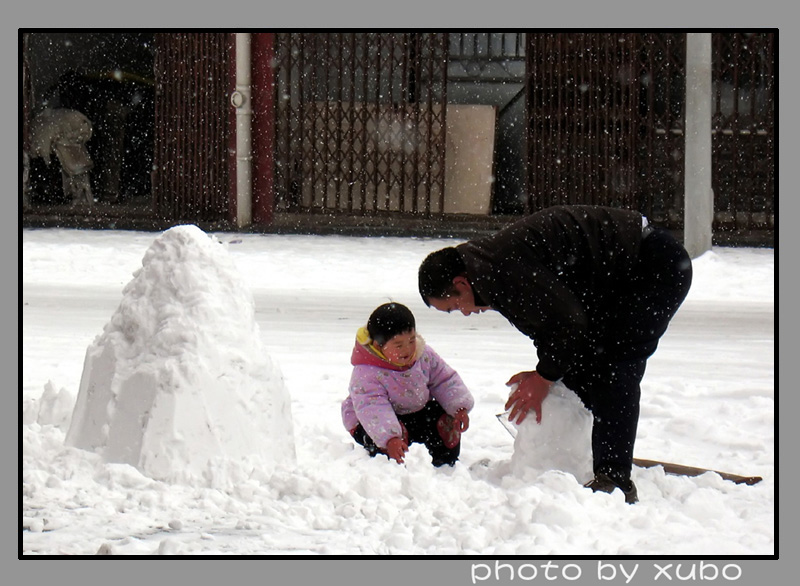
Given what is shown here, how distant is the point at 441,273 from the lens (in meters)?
3.97

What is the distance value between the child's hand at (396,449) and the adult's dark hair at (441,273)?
0.78 m

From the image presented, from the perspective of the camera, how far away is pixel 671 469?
4.68 meters

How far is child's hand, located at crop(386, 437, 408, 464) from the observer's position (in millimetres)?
4500

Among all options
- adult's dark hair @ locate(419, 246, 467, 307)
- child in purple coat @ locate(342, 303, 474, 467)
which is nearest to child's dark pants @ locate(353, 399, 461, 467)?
child in purple coat @ locate(342, 303, 474, 467)

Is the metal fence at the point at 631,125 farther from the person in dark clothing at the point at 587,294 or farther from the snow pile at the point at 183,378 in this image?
the snow pile at the point at 183,378

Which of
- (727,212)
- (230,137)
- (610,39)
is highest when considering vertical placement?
(610,39)

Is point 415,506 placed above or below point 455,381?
below

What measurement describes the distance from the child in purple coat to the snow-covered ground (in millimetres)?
129

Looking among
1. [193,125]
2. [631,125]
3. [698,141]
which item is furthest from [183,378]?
[193,125]

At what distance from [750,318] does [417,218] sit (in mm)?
5611

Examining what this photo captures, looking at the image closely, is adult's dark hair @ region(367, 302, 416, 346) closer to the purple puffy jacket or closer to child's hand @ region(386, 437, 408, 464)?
the purple puffy jacket

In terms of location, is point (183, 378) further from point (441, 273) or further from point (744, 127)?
point (744, 127)

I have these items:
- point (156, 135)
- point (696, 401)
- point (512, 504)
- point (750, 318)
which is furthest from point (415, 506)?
point (156, 135)

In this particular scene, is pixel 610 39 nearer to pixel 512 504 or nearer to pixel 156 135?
pixel 156 135
